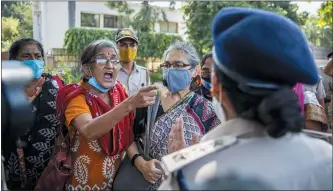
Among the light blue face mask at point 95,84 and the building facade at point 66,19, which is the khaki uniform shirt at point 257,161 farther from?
the building facade at point 66,19

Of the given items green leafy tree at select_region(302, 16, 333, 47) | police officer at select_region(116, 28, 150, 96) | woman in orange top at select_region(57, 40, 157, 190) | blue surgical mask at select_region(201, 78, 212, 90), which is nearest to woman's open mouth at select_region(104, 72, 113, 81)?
woman in orange top at select_region(57, 40, 157, 190)

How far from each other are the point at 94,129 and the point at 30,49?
91cm

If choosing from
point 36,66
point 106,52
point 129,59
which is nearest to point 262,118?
point 106,52

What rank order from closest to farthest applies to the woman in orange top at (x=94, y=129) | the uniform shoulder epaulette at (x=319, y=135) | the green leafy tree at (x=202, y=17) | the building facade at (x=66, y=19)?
the uniform shoulder epaulette at (x=319, y=135), the woman in orange top at (x=94, y=129), the green leafy tree at (x=202, y=17), the building facade at (x=66, y=19)

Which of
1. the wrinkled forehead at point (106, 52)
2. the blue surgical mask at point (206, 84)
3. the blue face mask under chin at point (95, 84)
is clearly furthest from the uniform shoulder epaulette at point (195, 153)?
the blue surgical mask at point (206, 84)

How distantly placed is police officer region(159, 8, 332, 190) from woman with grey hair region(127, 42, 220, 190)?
1.01 m

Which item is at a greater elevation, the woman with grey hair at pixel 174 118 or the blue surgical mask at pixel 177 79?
the blue surgical mask at pixel 177 79

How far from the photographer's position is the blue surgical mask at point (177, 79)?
255 cm

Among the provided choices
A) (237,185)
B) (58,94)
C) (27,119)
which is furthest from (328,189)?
(58,94)

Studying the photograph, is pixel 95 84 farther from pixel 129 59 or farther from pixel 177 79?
pixel 129 59

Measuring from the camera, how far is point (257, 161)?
1.11 m

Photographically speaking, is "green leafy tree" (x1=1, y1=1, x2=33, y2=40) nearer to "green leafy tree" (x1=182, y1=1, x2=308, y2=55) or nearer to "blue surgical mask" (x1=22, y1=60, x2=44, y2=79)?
"green leafy tree" (x1=182, y1=1, x2=308, y2=55)

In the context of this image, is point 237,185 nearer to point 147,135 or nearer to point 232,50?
point 232,50

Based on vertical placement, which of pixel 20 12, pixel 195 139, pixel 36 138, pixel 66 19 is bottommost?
pixel 36 138
